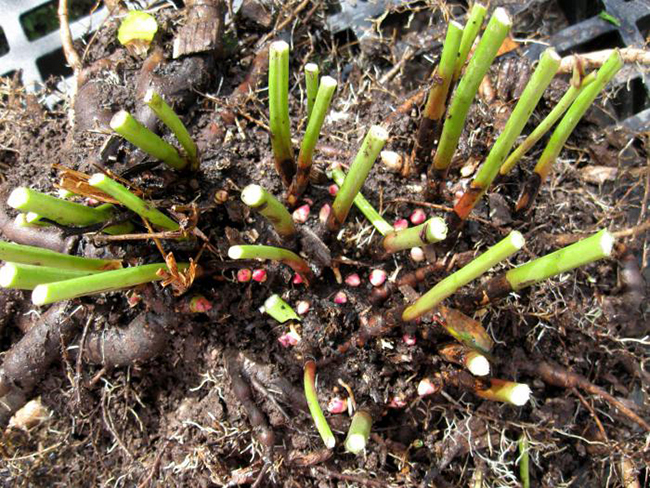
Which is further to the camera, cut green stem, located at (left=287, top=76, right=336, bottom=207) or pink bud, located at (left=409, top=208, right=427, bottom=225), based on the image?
pink bud, located at (left=409, top=208, right=427, bottom=225)

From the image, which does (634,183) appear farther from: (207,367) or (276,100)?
(207,367)

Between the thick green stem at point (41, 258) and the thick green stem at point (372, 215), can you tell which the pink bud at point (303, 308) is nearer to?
the thick green stem at point (372, 215)

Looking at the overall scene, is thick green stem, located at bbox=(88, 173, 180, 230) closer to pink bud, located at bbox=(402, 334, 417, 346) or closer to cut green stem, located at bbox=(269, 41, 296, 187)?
cut green stem, located at bbox=(269, 41, 296, 187)

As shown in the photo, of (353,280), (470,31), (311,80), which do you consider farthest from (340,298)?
(470,31)

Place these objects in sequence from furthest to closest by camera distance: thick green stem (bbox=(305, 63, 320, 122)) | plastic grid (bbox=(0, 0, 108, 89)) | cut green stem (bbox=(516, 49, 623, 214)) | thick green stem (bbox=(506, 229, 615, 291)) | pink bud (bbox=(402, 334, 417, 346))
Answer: plastic grid (bbox=(0, 0, 108, 89))
pink bud (bbox=(402, 334, 417, 346))
thick green stem (bbox=(305, 63, 320, 122))
cut green stem (bbox=(516, 49, 623, 214))
thick green stem (bbox=(506, 229, 615, 291))

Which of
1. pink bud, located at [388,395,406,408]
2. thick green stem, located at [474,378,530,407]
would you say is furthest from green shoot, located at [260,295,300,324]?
thick green stem, located at [474,378,530,407]

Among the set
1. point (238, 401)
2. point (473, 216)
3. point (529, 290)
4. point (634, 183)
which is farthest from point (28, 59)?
point (634, 183)
